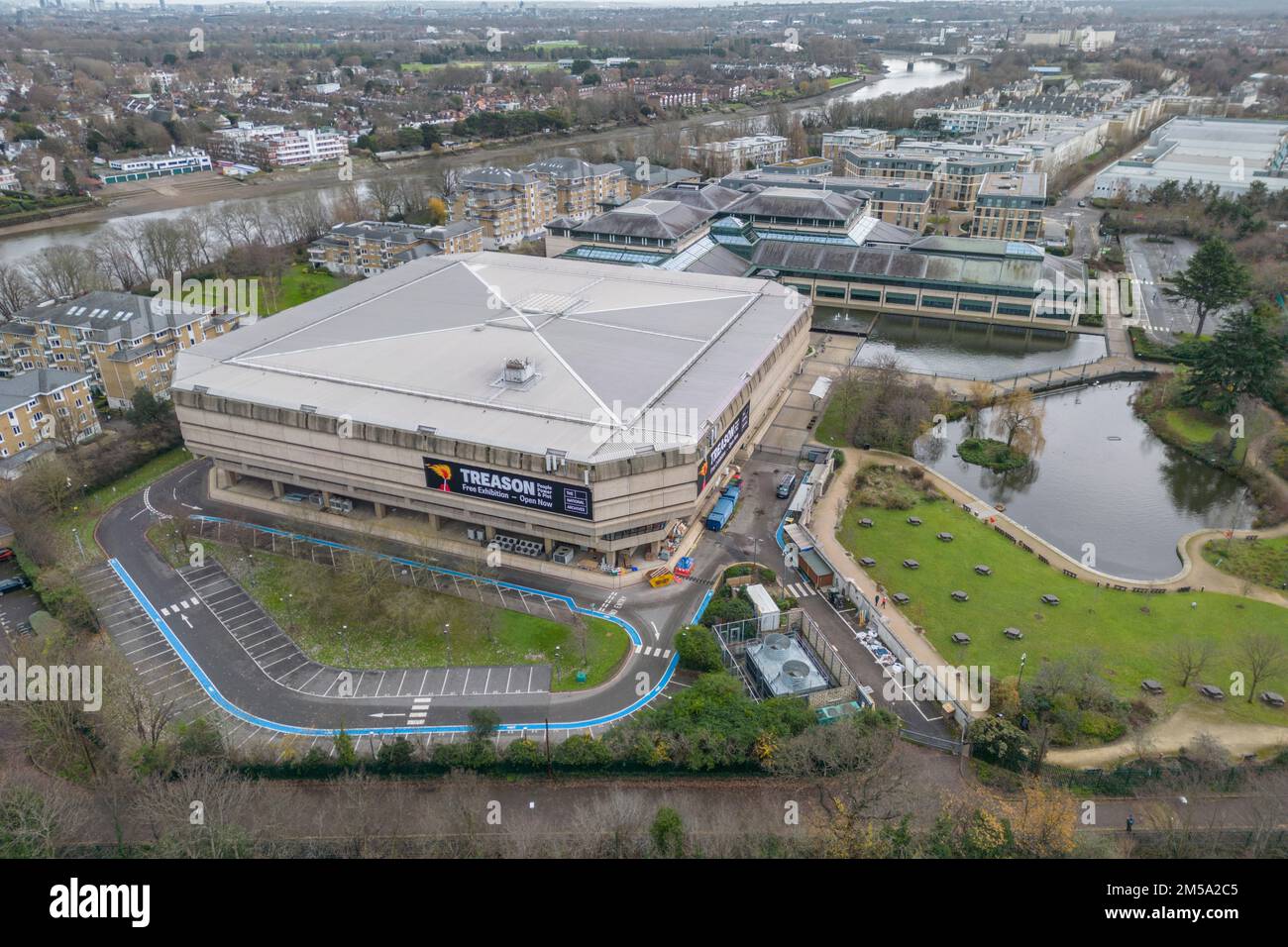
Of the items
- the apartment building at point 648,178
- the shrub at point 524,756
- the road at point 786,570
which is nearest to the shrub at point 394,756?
the shrub at point 524,756

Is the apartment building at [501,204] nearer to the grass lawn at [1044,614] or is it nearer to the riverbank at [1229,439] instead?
the grass lawn at [1044,614]

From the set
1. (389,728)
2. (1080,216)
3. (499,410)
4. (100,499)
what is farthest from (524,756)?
(1080,216)

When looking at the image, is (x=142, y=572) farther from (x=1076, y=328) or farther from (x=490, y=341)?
(x=1076, y=328)

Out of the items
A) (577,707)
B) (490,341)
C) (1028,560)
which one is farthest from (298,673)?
(1028,560)

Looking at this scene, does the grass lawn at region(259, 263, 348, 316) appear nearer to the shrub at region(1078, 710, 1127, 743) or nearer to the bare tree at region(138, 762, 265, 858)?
the bare tree at region(138, 762, 265, 858)

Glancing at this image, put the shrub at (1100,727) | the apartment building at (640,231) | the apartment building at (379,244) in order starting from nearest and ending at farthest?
the shrub at (1100,727), the apartment building at (640,231), the apartment building at (379,244)

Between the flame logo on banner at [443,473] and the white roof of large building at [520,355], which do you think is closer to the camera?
the flame logo on banner at [443,473]

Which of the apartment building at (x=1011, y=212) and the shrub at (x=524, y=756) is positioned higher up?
the apartment building at (x=1011, y=212)
